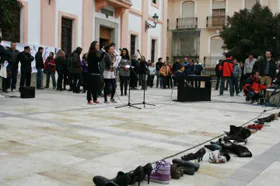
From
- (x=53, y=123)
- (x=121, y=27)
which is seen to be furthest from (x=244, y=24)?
(x=53, y=123)

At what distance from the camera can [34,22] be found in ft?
Answer: 50.3

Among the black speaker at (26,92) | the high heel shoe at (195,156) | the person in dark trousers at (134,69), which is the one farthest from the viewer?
the person in dark trousers at (134,69)

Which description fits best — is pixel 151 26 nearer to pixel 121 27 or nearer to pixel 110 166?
pixel 121 27

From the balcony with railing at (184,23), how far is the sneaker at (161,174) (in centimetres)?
3344

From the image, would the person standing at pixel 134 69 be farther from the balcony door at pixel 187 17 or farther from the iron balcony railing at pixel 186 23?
the balcony door at pixel 187 17

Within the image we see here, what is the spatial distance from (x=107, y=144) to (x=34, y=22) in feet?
38.1

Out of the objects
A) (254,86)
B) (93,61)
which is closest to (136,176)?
(93,61)

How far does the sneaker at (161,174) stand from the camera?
11.7 feet

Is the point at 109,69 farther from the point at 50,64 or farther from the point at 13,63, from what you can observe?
the point at 50,64

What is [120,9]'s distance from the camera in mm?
20906

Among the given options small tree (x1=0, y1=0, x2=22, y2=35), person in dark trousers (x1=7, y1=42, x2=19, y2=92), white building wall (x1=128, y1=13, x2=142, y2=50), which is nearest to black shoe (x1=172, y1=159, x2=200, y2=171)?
small tree (x1=0, y1=0, x2=22, y2=35)

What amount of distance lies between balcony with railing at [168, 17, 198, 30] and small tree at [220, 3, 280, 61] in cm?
1045

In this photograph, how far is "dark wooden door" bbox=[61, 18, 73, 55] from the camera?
17.3 m

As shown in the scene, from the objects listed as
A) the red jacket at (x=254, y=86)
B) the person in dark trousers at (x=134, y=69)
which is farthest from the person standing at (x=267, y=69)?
the person in dark trousers at (x=134, y=69)
